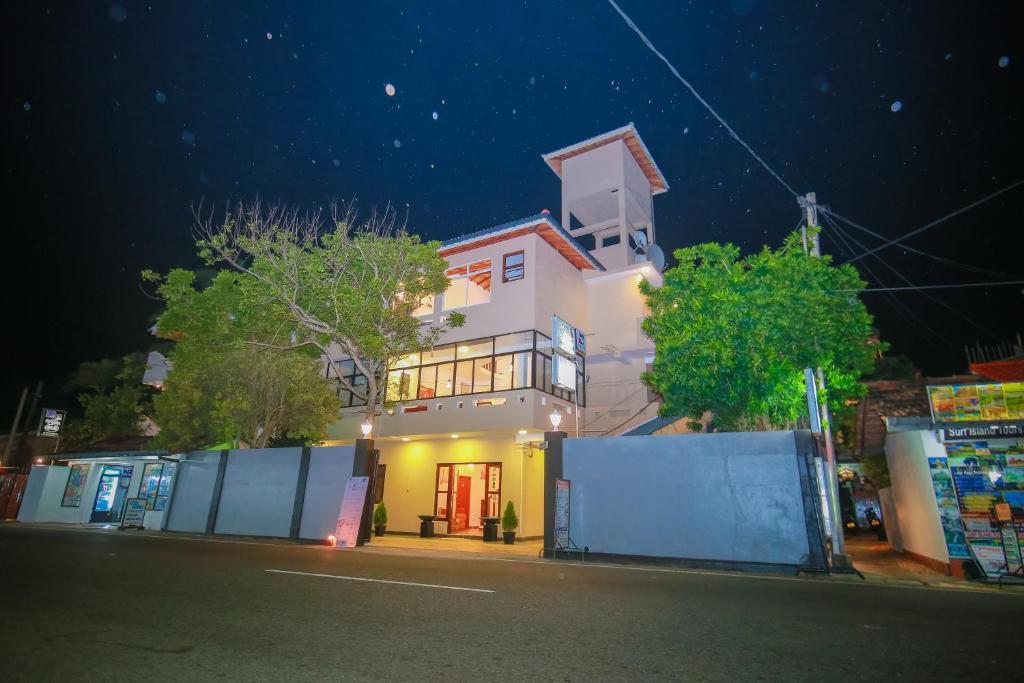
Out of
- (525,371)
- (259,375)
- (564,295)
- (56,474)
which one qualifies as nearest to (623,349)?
(564,295)

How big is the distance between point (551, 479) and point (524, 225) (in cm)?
1067

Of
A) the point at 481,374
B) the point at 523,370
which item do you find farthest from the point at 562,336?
the point at 481,374

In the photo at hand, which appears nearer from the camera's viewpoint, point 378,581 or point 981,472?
point 378,581

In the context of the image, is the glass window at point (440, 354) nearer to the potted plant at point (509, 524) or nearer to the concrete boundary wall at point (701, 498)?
the potted plant at point (509, 524)

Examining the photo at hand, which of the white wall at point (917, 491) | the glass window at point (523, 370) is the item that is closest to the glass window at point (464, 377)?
the glass window at point (523, 370)

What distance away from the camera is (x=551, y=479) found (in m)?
14.0

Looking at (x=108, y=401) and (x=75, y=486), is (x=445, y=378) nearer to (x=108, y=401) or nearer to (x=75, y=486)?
(x=75, y=486)

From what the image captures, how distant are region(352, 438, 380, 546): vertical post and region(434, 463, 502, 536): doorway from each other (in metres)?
5.39

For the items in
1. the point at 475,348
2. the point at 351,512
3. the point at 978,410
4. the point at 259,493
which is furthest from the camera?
the point at 475,348

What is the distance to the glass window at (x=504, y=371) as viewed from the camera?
20.1 meters

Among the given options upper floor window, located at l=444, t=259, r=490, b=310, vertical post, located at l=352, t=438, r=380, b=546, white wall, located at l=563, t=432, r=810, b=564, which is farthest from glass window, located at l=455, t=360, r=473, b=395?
white wall, located at l=563, t=432, r=810, b=564

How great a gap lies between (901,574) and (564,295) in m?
14.5

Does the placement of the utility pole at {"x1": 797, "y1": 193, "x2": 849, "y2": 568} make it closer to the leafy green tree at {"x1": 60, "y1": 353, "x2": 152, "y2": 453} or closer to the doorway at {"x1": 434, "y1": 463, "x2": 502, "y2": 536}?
the doorway at {"x1": 434, "y1": 463, "x2": 502, "y2": 536}

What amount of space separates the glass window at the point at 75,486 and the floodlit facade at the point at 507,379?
12.9 m
